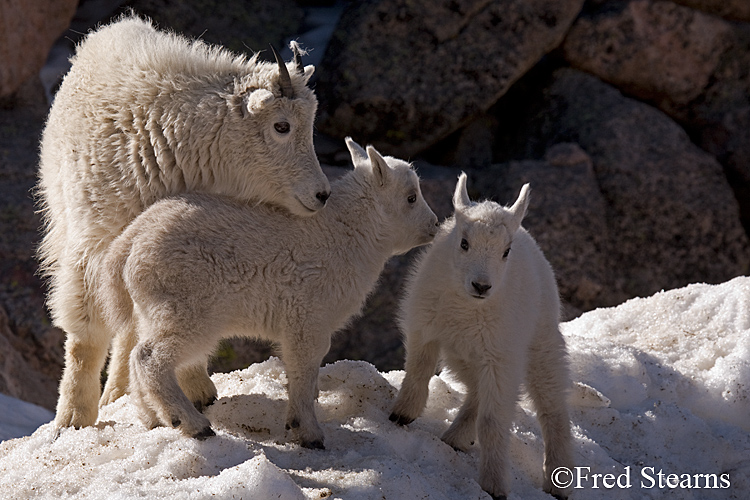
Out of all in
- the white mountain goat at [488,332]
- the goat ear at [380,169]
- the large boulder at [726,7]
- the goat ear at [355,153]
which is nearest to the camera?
the white mountain goat at [488,332]

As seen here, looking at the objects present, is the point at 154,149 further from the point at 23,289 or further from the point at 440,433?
the point at 23,289

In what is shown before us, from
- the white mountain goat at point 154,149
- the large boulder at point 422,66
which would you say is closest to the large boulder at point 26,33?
the large boulder at point 422,66

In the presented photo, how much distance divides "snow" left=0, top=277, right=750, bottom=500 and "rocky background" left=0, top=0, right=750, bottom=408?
12.4 ft

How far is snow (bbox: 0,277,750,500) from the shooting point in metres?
4.57

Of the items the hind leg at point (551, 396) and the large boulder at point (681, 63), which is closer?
the hind leg at point (551, 396)

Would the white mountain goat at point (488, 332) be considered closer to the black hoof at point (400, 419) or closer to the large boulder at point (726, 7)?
the black hoof at point (400, 419)

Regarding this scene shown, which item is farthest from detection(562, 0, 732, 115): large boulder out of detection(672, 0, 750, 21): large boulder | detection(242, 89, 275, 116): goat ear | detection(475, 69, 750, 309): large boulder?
detection(242, 89, 275, 116): goat ear

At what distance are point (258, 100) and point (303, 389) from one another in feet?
6.44

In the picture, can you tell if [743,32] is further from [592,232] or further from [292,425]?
[292,425]

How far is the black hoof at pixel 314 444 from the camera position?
5.27 metres

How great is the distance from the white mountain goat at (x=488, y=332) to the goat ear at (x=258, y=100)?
154 cm

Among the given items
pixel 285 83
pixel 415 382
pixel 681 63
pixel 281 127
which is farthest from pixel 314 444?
pixel 681 63

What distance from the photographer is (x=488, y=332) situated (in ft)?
18.1

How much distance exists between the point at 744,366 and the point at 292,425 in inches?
180
